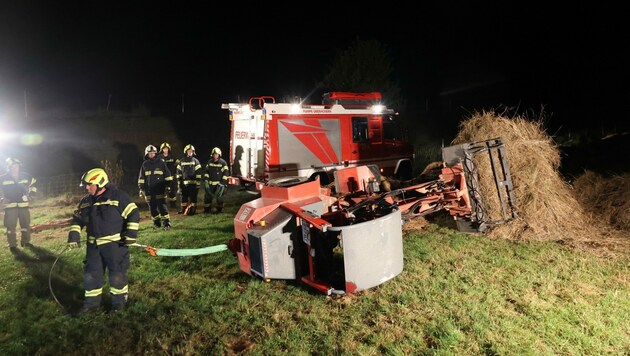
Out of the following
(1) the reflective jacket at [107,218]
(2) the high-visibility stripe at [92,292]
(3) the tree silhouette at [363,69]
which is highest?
(3) the tree silhouette at [363,69]

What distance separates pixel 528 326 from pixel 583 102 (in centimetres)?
2802

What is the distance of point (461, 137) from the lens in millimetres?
7746

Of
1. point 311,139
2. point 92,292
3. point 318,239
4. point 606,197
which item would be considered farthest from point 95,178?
point 606,197

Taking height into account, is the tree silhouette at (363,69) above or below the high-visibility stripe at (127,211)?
above

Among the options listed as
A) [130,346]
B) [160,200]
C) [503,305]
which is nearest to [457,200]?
[503,305]

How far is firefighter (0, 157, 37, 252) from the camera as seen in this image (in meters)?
7.00

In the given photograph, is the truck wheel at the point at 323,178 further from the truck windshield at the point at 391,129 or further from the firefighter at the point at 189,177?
the firefighter at the point at 189,177

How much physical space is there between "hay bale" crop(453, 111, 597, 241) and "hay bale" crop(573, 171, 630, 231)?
377 mm

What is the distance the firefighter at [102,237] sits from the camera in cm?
433

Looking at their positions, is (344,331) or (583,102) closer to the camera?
(344,331)

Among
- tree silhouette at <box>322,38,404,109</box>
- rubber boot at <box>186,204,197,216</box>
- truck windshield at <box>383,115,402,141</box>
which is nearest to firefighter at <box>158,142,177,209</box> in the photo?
rubber boot at <box>186,204,197,216</box>

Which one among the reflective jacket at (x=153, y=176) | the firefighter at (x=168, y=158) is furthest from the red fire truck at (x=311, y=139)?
the reflective jacket at (x=153, y=176)

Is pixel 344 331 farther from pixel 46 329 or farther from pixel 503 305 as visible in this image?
pixel 46 329

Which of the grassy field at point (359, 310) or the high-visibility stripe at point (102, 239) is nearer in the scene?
the grassy field at point (359, 310)
